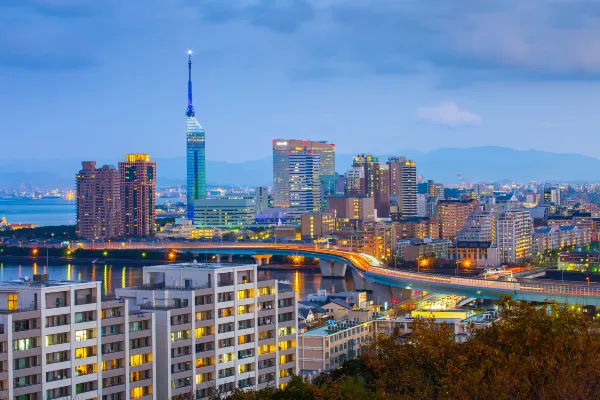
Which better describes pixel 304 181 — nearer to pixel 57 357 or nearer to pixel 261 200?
pixel 261 200

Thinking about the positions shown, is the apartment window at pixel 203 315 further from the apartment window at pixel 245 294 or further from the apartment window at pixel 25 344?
the apartment window at pixel 25 344

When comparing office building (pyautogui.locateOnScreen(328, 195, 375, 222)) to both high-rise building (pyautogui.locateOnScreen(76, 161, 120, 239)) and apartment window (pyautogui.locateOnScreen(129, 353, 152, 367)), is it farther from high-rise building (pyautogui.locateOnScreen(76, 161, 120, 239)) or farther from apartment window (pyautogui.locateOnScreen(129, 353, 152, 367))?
apartment window (pyautogui.locateOnScreen(129, 353, 152, 367))

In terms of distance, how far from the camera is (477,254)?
3703 centimetres

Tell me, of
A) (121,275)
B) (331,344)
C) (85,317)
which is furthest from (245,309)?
(121,275)

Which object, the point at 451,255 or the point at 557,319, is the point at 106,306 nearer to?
the point at 557,319

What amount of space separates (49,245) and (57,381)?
37.5m

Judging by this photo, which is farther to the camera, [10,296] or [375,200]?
[375,200]

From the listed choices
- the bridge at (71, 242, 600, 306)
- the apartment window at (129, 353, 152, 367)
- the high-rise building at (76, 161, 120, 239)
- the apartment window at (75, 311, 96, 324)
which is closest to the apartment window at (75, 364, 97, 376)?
the apartment window at (75, 311, 96, 324)

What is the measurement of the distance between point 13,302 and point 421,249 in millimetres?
29334

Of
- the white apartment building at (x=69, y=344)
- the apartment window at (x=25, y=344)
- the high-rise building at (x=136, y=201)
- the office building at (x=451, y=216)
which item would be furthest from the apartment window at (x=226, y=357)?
the high-rise building at (x=136, y=201)

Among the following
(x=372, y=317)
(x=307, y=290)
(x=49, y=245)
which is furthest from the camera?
(x=49, y=245)

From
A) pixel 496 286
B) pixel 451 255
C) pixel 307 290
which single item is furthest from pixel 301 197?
pixel 496 286

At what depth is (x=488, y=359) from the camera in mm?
6707

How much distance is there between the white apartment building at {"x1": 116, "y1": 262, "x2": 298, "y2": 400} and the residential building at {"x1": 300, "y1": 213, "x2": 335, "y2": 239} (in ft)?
120
